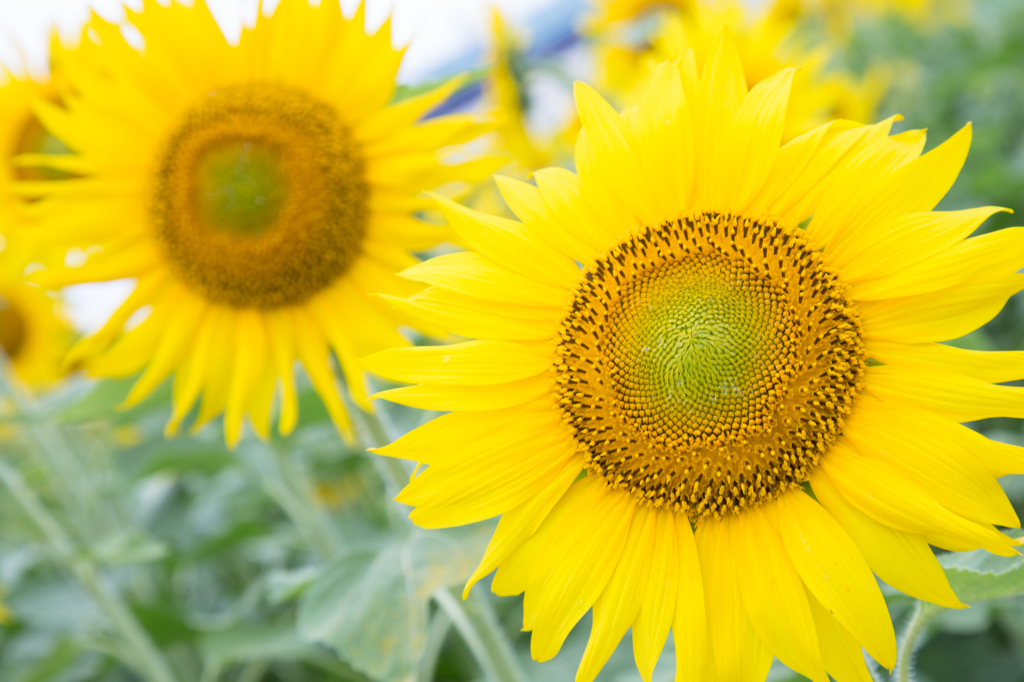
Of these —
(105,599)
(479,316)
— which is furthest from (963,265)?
(105,599)

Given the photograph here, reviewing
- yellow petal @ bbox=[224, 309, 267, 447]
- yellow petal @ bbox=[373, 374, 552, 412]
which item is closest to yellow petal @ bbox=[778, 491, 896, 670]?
yellow petal @ bbox=[373, 374, 552, 412]

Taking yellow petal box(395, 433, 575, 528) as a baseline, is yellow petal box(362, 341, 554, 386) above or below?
above

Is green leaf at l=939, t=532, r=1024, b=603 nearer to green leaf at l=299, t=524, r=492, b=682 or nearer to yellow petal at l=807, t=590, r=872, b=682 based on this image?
yellow petal at l=807, t=590, r=872, b=682

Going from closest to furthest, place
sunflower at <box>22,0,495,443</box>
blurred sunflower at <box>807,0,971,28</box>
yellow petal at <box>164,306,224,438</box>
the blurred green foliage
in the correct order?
the blurred green foliage
sunflower at <box>22,0,495,443</box>
yellow petal at <box>164,306,224,438</box>
blurred sunflower at <box>807,0,971,28</box>

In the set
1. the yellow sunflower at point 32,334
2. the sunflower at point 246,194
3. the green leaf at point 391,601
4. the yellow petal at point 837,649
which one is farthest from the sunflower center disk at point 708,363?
the yellow sunflower at point 32,334

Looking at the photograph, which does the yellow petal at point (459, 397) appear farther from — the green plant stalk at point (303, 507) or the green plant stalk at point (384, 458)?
the green plant stalk at point (303, 507)

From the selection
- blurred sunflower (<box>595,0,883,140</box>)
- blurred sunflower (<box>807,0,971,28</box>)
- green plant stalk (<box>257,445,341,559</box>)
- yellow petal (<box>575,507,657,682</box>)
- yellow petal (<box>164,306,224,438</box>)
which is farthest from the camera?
blurred sunflower (<box>807,0,971,28</box>)

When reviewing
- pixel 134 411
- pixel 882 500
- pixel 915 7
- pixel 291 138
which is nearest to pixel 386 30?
pixel 291 138

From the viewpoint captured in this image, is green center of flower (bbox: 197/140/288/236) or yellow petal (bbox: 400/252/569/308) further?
green center of flower (bbox: 197/140/288/236)

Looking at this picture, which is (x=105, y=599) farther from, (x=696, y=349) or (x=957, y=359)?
(x=957, y=359)
